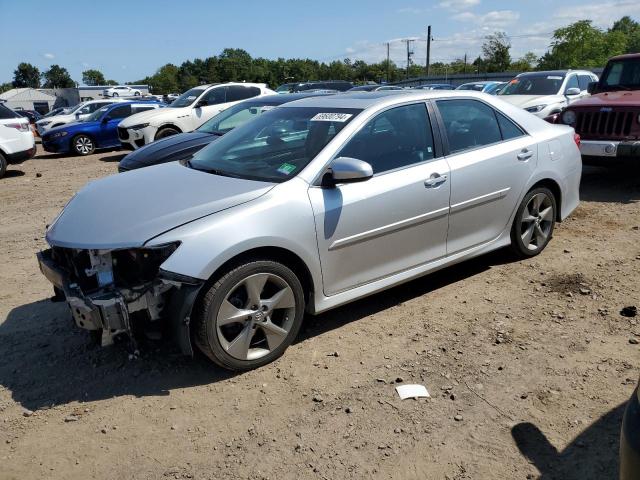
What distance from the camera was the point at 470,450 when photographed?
2.68 metres

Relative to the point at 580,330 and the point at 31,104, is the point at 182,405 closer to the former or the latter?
the point at 580,330

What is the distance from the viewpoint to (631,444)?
1.72 meters

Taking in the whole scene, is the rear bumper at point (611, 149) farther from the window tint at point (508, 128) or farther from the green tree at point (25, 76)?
the green tree at point (25, 76)

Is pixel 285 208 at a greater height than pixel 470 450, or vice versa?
pixel 285 208

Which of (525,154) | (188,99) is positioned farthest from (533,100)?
(188,99)

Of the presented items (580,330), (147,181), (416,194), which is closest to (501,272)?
(580,330)

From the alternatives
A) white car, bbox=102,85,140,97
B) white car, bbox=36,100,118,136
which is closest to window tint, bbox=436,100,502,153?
white car, bbox=36,100,118,136

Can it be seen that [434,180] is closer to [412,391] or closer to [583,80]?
[412,391]

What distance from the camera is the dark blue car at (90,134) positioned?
15.8m

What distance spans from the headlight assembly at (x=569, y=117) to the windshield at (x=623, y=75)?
63.5 inches

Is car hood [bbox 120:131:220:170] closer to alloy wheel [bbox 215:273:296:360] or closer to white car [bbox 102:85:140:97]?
alloy wheel [bbox 215:273:296:360]

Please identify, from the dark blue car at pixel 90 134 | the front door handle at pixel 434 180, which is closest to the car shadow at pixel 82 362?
the front door handle at pixel 434 180

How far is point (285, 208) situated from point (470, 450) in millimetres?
1755

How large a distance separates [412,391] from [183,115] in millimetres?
11409
